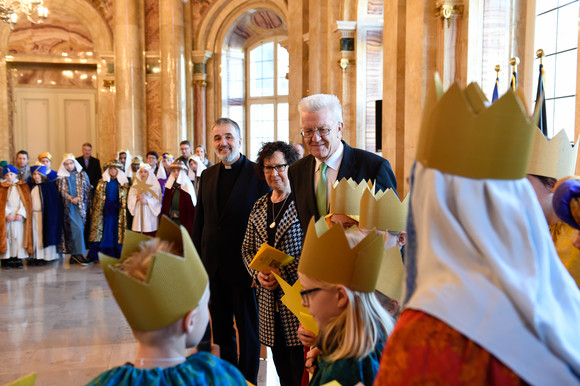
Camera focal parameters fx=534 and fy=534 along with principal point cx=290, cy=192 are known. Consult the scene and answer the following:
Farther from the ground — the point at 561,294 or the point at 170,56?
the point at 170,56

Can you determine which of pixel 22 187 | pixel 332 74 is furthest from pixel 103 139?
pixel 332 74

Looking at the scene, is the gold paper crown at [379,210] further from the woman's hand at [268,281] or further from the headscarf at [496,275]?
the headscarf at [496,275]

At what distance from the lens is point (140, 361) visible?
1.43 meters

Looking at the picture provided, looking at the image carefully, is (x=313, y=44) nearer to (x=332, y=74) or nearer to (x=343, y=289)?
(x=332, y=74)

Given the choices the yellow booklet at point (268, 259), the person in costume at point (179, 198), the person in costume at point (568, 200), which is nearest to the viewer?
the person in costume at point (568, 200)

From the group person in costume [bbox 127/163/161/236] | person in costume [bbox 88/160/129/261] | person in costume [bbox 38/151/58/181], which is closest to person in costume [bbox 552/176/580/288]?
person in costume [bbox 127/163/161/236]

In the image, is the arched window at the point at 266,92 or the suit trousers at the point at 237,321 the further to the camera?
the arched window at the point at 266,92

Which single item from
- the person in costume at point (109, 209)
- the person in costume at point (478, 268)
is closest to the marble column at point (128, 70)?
the person in costume at point (109, 209)

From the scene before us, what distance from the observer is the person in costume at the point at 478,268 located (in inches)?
37.7

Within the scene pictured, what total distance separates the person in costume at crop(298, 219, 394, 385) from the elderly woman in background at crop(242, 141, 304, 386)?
4.87 feet

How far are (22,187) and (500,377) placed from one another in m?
9.70

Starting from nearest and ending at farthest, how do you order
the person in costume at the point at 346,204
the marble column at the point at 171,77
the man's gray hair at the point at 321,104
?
1. the person in costume at the point at 346,204
2. the man's gray hair at the point at 321,104
3. the marble column at the point at 171,77

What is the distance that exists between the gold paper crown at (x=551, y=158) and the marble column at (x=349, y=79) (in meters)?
7.85

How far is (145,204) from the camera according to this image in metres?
9.01
